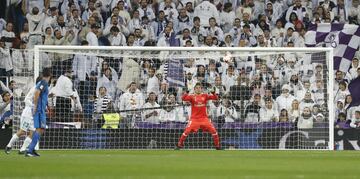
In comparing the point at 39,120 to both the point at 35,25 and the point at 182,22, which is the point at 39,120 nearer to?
the point at 35,25

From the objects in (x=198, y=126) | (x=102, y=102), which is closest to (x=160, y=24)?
(x=102, y=102)

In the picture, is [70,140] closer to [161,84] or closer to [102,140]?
[102,140]

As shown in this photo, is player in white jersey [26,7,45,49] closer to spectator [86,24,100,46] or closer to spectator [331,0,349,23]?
spectator [86,24,100,46]

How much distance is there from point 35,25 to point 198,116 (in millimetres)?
7240

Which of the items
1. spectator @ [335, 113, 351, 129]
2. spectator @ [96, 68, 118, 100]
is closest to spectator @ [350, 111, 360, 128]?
spectator @ [335, 113, 351, 129]

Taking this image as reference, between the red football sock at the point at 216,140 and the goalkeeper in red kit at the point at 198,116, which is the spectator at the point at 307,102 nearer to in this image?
the goalkeeper in red kit at the point at 198,116

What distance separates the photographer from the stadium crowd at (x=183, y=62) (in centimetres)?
2903

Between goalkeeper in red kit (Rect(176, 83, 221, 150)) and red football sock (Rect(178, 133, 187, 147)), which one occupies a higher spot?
goalkeeper in red kit (Rect(176, 83, 221, 150))

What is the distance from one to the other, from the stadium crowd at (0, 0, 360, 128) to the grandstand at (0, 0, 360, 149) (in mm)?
32

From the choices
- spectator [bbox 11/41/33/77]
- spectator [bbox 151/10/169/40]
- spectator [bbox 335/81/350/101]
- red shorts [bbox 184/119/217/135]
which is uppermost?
spectator [bbox 151/10/169/40]

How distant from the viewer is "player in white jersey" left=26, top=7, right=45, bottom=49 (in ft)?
105

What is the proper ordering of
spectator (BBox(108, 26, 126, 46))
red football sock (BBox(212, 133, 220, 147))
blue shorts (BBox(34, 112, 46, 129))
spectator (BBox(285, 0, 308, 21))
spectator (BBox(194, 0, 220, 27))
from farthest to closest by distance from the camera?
spectator (BBox(285, 0, 308, 21)) → spectator (BBox(194, 0, 220, 27)) → spectator (BBox(108, 26, 126, 46)) → red football sock (BBox(212, 133, 220, 147)) → blue shorts (BBox(34, 112, 46, 129))

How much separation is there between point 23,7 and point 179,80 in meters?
6.20

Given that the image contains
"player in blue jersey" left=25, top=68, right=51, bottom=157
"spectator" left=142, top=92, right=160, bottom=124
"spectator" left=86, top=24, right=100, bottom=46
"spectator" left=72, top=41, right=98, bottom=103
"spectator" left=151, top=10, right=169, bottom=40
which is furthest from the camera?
"spectator" left=151, top=10, right=169, bottom=40
